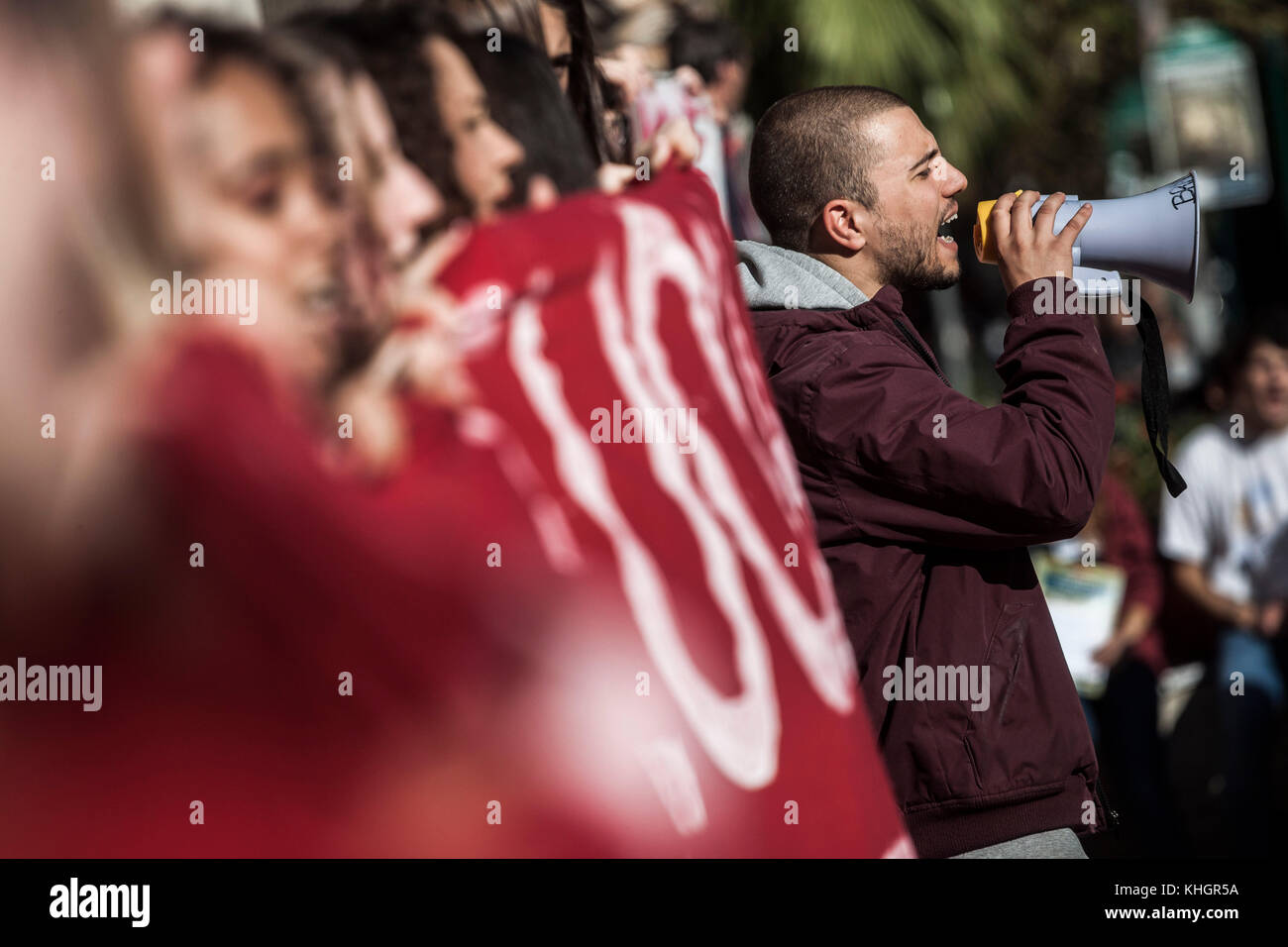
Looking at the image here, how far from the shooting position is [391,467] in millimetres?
1387

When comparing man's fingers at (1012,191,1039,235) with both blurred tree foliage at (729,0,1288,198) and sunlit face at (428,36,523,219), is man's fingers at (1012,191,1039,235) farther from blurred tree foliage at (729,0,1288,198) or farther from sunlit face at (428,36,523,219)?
blurred tree foliage at (729,0,1288,198)

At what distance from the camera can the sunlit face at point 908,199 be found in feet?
8.18

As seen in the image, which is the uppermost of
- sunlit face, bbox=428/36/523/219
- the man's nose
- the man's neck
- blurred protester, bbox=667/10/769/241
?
blurred protester, bbox=667/10/769/241

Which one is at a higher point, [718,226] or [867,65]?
[867,65]

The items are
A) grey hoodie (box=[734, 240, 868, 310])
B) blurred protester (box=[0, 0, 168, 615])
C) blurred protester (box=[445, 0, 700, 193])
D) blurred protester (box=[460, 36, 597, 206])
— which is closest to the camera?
blurred protester (box=[0, 0, 168, 615])

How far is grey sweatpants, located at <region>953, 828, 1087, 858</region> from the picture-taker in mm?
2180

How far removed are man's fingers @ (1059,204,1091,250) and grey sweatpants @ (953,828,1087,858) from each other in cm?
85

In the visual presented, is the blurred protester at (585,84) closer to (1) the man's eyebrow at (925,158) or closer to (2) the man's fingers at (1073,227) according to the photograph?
(1) the man's eyebrow at (925,158)

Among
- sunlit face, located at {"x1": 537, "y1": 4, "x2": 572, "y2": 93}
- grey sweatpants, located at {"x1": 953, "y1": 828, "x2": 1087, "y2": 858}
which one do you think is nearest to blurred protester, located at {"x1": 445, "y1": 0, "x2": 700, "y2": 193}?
sunlit face, located at {"x1": 537, "y1": 4, "x2": 572, "y2": 93}

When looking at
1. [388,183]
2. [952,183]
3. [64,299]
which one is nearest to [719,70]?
[952,183]

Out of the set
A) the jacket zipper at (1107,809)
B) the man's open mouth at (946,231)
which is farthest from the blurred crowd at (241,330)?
the jacket zipper at (1107,809)
